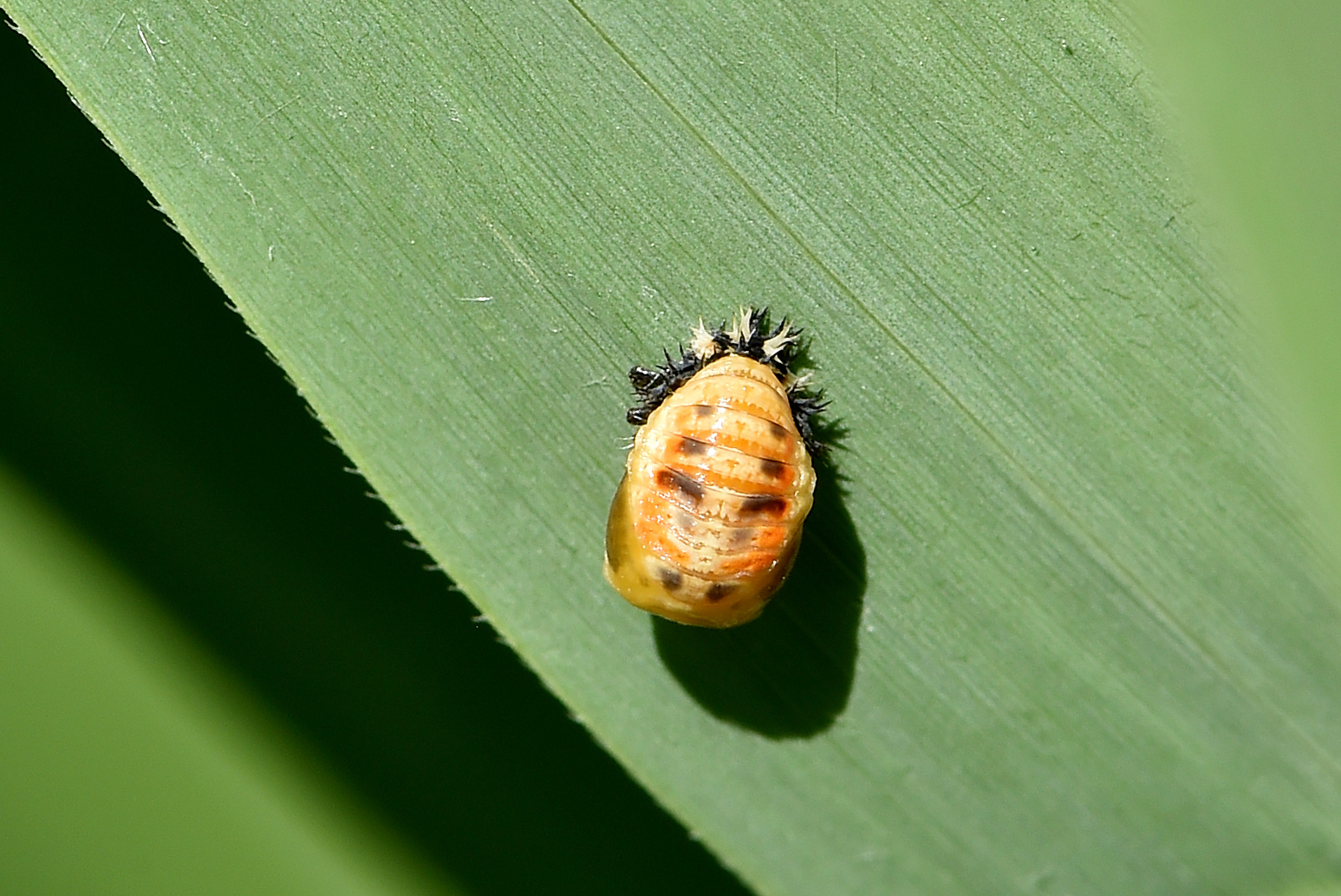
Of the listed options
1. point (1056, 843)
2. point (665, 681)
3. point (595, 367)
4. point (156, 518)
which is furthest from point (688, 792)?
point (156, 518)

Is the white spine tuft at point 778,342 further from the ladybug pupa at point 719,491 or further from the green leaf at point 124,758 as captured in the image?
the green leaf at point 124,758

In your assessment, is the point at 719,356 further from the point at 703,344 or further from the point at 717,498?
the point at 717,498

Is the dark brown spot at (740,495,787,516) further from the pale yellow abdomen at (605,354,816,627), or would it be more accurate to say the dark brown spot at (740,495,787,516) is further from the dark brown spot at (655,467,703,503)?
A: the dark brown spot at (655,467,703,503)

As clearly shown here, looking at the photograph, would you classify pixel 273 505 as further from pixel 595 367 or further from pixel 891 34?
pixel 891 34

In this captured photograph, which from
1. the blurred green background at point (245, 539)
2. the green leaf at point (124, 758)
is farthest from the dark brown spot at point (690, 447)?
the green leaf at point (124, 758)

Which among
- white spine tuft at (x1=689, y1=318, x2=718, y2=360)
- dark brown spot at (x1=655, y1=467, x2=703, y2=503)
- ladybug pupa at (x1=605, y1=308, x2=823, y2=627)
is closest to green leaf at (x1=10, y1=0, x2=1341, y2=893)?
white spine tuft at (x1=689, y1=318, x2=718, y2=360)

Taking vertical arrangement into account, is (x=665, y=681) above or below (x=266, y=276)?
below
